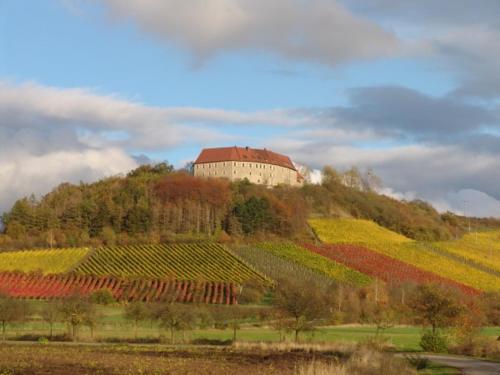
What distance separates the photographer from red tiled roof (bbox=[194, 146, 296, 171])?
16612 centimetres

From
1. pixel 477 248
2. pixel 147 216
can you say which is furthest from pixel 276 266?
pixel 477 248

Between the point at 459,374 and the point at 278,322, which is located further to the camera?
the point at 278,322

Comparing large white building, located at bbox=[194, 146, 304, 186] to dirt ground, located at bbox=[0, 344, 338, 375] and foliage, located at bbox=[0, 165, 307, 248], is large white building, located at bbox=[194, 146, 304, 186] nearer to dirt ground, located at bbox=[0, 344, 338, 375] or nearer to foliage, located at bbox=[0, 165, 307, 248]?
foliage, located at bbox=[0, 165, 307, 248]

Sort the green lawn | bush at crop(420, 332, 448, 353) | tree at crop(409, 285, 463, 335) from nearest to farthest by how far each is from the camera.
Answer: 1. bush at crop(420, 332, 448, 353)
2. tree at crop(409, 285, 463, 335)
3. the green lawn

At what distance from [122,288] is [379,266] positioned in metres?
32.3

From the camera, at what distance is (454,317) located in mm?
45469

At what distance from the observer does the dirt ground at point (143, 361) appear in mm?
25938

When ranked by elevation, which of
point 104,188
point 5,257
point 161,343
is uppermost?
point 104,188

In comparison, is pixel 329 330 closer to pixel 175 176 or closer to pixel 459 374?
pixel 459 374

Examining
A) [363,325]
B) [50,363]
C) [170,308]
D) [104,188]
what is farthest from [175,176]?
[50,363]

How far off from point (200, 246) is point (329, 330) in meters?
45.5

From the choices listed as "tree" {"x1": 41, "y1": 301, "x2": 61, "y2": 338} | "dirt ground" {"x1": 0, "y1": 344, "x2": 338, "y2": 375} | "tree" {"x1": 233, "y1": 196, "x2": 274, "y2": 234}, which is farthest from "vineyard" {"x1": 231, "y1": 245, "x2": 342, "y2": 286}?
"dirt ground" {"x1": 0, "y1": 344, "x2": 338, "y2": 375}

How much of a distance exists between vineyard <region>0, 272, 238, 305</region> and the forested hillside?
90.2 ft

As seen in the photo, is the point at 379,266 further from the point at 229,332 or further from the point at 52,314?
the point at 52,314
